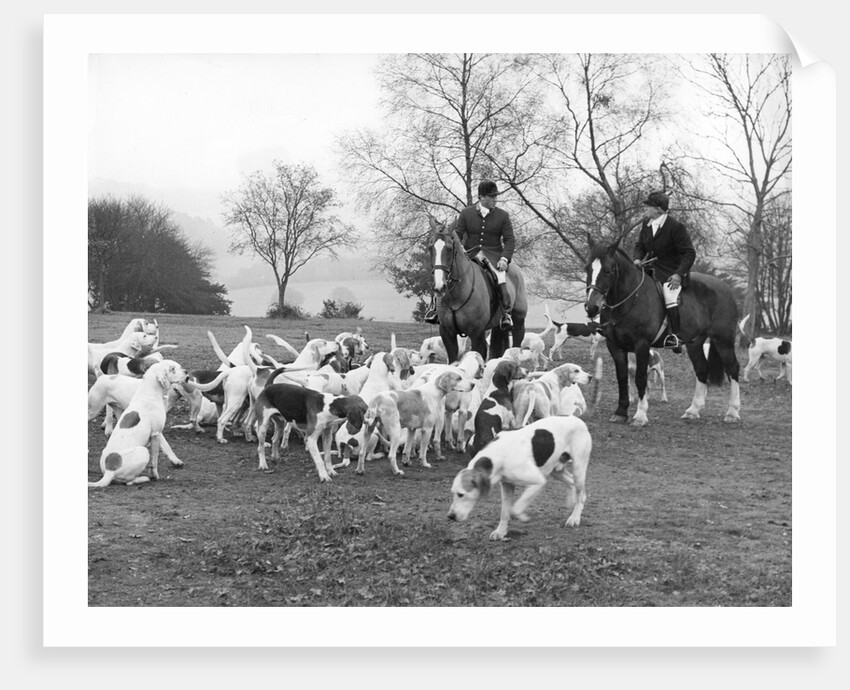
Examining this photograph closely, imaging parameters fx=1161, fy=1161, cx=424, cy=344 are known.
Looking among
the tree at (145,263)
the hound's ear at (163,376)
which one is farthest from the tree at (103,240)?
the hound's ear at (163,376)

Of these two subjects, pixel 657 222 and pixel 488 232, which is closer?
pixel 657 222

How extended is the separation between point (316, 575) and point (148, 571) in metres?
1.22

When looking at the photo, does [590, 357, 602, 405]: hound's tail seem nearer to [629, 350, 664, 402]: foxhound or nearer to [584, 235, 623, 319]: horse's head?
[629, 350, 664, 402]: foxhound

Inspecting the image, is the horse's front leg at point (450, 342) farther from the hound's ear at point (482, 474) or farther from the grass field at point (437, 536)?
the hound's ear at point (482, 474)

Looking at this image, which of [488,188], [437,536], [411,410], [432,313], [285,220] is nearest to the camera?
[437,536]

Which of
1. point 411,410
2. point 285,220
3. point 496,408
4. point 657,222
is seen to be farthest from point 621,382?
point 285,220

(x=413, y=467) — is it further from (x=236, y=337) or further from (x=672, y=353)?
(x=672, y=353)

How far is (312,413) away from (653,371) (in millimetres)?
4023

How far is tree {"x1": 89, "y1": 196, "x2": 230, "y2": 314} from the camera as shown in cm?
926

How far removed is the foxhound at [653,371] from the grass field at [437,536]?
1.81 m

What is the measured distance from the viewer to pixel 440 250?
437 inches

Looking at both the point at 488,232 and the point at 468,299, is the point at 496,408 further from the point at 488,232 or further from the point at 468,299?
the point at 468,299

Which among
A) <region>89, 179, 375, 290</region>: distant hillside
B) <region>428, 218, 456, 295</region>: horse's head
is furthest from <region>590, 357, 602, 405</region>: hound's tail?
<region>89, 179, 375, 290</region>: distant hillside

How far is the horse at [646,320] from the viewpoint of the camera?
11.1 metres
